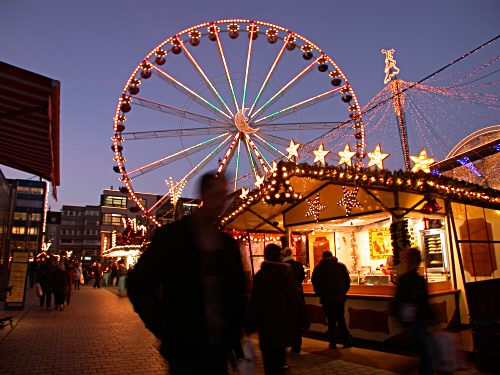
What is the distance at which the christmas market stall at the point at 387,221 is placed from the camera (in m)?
8.01

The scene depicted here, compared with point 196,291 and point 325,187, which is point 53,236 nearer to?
point 325,187

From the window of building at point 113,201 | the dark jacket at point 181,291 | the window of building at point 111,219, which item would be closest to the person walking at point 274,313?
the dark jacket at point 181,291

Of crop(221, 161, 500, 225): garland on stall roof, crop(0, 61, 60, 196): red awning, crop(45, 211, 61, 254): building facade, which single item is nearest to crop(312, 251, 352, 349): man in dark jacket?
crop(221, 161, 500, 225): garland on stall roof

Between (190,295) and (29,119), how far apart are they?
4.63 m

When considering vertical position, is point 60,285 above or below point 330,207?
below

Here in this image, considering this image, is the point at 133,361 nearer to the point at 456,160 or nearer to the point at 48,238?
the point at 456,160

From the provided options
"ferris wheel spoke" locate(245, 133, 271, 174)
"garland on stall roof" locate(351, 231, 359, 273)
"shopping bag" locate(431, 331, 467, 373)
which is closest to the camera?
"shopping bag" locate(431, 331, 467, 373)

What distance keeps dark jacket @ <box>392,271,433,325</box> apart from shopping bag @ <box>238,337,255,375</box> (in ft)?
8.71

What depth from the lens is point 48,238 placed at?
97.0 metres

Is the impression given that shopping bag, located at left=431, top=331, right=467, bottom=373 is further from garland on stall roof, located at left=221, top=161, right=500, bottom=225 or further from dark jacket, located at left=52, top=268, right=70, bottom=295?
dark jacket, located at left=52, top=268, right=70, bottom=295

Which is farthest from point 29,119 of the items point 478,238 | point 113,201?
point 113,201

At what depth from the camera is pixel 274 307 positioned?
4.51 meters

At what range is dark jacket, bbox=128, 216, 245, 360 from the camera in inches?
74.7

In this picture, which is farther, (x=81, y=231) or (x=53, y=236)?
(x=81, y=231)
